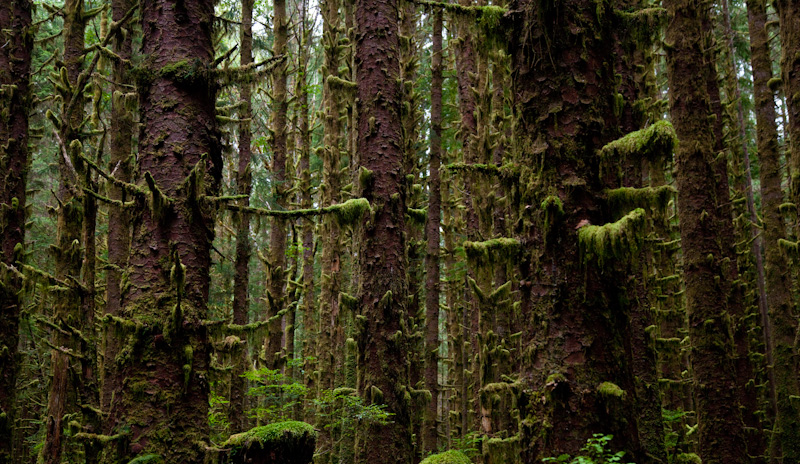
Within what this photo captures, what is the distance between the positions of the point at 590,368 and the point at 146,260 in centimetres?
402

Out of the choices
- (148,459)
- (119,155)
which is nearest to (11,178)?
(119,155)

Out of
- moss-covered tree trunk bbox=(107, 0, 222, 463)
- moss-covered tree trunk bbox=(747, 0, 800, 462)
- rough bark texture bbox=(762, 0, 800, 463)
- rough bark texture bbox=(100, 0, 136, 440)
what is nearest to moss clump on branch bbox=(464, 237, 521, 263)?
moss-covered tree trunk bbox=(107, 0, 222, 463)

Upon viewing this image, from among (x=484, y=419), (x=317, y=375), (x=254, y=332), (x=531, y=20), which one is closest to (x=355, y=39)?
(x=531, y=20)

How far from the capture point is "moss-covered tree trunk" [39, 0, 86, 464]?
7.44 meters

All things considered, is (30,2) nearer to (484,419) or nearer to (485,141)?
(485,141)

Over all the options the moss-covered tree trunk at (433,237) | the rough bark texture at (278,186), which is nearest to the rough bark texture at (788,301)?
the moss-covered tree trunk at (433,237)

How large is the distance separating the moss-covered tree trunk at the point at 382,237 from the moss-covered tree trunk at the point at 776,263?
22.9 ft

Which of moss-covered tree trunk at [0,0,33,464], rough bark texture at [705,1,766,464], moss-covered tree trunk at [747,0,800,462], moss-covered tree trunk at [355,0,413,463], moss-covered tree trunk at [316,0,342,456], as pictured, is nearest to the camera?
moss-covered tree trunk at [355,0,413,463]

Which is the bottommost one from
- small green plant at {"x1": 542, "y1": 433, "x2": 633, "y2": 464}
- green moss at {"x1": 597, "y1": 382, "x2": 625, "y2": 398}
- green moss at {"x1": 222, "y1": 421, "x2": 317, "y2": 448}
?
green moss at {"x1": 222, "y1": 421, "x2": 317, "y2": 448}

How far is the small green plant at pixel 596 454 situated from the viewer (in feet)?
11.9

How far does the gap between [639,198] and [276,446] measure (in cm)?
360

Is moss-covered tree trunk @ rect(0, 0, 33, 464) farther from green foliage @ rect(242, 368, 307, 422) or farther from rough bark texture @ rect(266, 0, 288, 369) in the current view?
rough bark texture @ rect(266, 0, 288, 369)

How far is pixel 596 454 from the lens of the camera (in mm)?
3758

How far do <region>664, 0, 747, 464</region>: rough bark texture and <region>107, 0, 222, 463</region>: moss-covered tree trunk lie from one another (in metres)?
7.37
